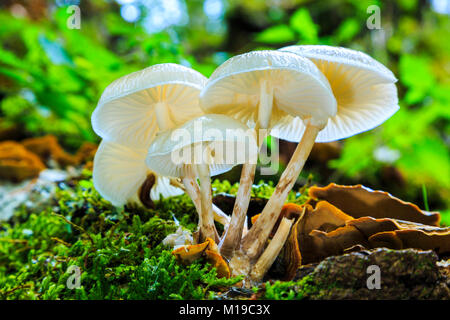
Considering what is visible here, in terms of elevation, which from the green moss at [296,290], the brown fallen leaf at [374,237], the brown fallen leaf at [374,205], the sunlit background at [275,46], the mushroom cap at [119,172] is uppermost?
the sunlit background at [275,46]

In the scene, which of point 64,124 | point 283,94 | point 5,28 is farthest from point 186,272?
point 5,28

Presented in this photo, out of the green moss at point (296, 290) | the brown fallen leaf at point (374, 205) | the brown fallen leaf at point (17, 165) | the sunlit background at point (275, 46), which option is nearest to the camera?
the green moss at point (296, 290)

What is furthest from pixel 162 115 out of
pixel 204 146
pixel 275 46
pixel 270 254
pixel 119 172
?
pixel 275 46

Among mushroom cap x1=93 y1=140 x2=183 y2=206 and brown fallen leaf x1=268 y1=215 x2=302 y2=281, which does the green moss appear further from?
mushroom cap x1=93 y1=140 x2=183 y2=206

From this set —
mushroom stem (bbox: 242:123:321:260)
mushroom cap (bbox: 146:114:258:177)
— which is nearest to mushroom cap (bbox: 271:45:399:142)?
mushroom stem (bbox: 242:123:321:260)

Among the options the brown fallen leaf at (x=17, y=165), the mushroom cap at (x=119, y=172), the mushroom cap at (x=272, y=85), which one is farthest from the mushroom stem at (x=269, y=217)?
the brown fallen leaf at (x=17, y=165)

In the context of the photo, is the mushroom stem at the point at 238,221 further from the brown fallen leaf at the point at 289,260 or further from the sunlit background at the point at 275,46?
the sunlit background at the point at 275,46

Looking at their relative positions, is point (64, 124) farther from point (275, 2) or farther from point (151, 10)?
point (275, 2)
